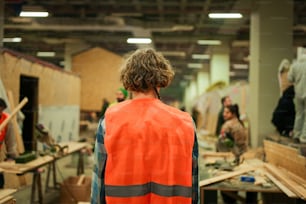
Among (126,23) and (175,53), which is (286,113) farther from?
(175,53)

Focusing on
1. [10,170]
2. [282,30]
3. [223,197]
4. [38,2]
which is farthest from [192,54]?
[10,170]

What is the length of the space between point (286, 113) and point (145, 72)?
3.67m

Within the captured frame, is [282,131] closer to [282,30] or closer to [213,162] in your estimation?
[213,162]

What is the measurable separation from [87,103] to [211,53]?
489 cm

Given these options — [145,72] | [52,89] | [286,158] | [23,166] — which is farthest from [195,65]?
[145,72]

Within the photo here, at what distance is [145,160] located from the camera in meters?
1.52

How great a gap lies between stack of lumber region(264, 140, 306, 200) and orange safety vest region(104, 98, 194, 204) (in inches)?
58.7

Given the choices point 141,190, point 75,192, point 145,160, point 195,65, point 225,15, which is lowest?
point 75,192

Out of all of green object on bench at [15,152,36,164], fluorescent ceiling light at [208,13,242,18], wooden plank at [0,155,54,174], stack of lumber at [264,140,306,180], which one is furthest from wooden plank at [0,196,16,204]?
fluorescent ceiling light at [208,13,242,18]

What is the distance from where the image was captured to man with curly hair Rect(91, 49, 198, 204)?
1.50 metres

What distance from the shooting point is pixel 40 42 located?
855 centimetres

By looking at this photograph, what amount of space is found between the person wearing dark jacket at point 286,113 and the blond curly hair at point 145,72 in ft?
11.5

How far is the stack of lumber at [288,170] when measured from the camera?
9.36 ft

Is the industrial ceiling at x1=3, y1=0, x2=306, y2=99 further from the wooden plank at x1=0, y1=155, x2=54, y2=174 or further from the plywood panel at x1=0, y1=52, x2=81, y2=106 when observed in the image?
the wooden plank at x1=0, y1=155, x2=54, y2=174
